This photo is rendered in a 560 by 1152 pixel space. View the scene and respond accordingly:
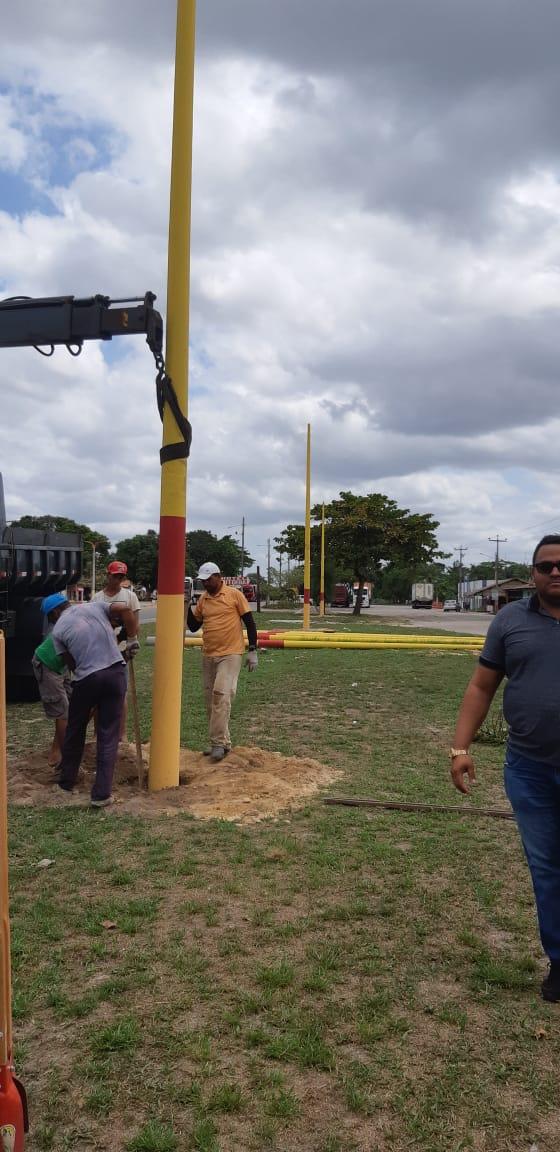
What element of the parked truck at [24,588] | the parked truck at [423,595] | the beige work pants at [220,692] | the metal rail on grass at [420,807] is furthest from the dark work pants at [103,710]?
the parked truck at [423,595]

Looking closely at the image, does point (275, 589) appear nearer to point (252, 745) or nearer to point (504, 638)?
point (252, 745)

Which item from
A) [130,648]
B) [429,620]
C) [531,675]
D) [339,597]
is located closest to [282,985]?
[531,675]

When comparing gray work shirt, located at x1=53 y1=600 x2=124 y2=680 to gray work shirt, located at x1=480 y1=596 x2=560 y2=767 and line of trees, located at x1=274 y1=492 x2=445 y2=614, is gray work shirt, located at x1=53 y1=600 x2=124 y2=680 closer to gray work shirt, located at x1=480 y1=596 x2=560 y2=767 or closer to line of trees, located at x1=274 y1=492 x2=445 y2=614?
gray work shirt, located at x1=480 y1=596 x2=560 y2=767

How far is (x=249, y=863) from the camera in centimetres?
525

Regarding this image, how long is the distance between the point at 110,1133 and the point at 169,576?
469cm

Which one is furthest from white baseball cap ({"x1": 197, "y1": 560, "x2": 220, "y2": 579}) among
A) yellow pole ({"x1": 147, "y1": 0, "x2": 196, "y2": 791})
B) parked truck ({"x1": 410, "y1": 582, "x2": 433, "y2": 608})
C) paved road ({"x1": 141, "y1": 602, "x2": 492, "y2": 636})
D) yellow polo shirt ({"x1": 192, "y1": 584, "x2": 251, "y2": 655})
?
parked truck ({"x1": 410, "y1": 582, "x2": 433, "y2": 608})

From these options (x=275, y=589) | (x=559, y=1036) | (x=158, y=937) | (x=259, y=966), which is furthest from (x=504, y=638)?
(x=275, y=589)

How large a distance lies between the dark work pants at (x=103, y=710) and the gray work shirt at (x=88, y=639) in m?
0.07

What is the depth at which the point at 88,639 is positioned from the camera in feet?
21.7

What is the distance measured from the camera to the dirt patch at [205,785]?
6.51 m

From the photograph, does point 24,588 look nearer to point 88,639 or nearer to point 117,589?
point 117,589

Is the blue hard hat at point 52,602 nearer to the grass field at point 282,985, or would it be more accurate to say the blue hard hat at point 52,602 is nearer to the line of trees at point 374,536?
the grass field at point 282,985

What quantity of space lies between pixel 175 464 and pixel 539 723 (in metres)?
4.26

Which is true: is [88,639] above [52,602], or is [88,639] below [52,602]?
→ below
